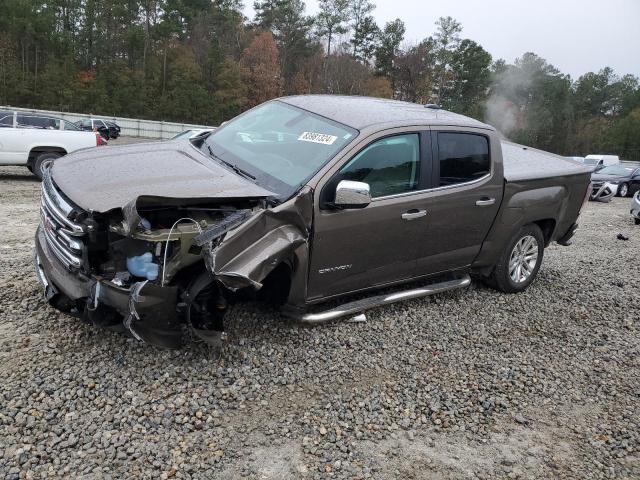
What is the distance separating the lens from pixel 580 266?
7.10m

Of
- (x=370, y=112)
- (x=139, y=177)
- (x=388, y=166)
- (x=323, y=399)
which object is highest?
(x=370, y=112)

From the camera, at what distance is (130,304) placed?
120 inches

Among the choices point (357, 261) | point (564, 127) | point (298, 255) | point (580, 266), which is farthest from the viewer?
point (564, 127)

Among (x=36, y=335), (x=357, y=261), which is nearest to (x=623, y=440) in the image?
(x=357, y=261)

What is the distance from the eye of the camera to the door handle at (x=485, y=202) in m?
4.74

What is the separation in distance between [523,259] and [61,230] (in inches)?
181

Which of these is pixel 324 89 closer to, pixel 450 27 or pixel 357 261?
pixel 450 27

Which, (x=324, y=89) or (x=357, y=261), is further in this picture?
(x=324, y=89)

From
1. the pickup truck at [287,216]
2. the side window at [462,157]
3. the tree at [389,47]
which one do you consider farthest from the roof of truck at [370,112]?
the tree at [389,47]

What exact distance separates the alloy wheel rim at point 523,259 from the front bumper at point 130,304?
12.2 ft

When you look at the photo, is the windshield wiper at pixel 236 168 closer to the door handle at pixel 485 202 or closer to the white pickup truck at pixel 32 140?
the door handle at pixel 485 202

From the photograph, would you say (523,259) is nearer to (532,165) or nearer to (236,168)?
(532,165)

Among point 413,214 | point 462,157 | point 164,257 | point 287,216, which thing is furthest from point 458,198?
point 164,257

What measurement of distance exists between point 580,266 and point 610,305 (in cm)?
156
